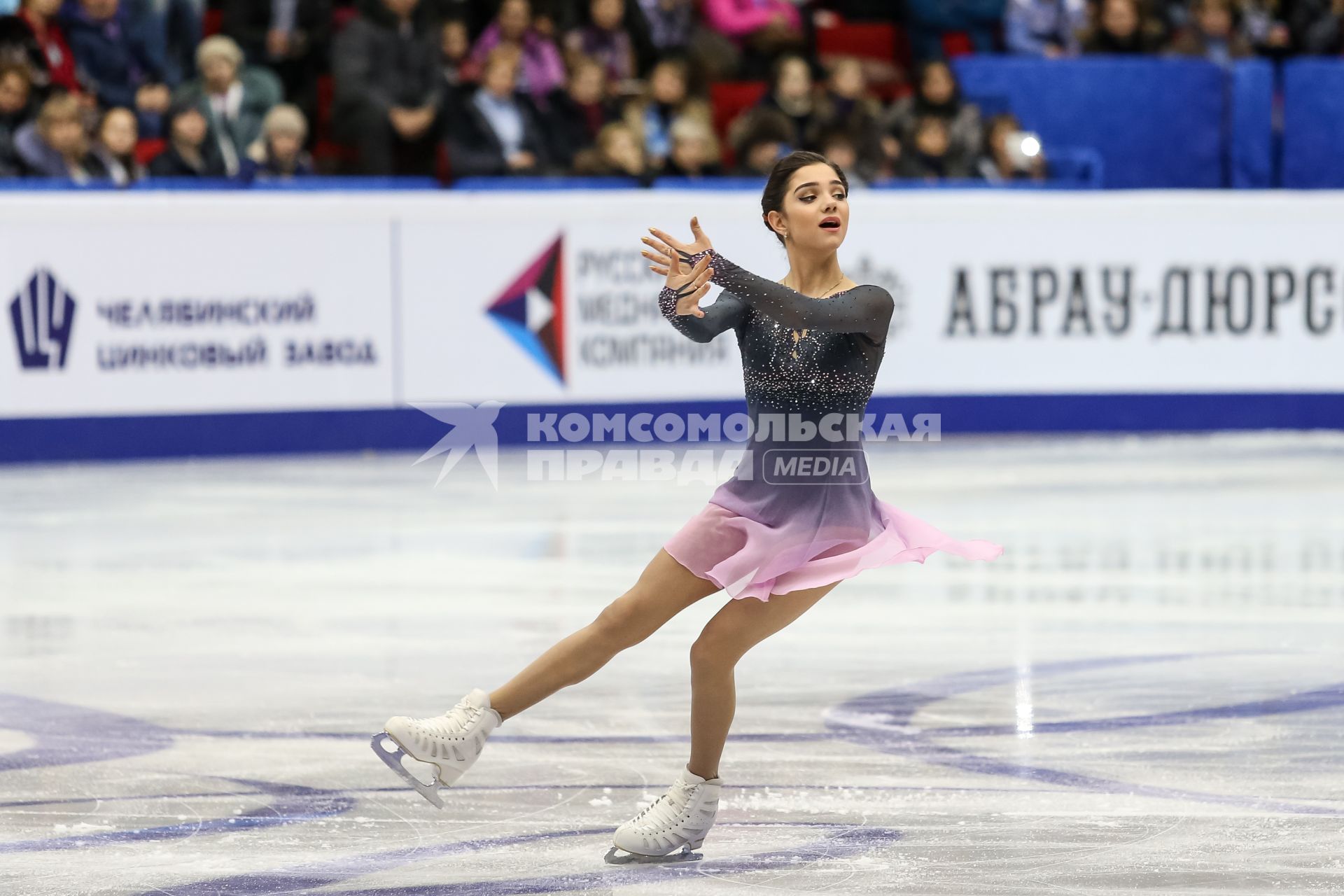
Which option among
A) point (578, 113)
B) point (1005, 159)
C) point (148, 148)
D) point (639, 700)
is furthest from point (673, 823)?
point (1005, 159)

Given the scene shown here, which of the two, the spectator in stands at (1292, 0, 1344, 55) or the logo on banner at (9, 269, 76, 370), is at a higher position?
the spectator in stands at (1292, 0, 1344, 55)

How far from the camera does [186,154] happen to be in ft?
34.3

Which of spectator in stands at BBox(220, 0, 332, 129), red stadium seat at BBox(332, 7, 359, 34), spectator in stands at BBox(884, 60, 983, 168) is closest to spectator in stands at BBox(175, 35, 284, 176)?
spectator in stands at BBox(220, 0, 332, 129)

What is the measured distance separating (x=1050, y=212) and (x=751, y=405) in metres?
7.55

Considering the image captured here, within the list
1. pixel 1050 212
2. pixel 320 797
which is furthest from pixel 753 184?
pixel 320 797

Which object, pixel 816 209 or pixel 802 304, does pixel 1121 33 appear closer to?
pixel 816 209

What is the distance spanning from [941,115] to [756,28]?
1.56 metres

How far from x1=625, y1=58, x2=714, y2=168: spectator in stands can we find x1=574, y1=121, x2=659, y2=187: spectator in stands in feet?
2.16

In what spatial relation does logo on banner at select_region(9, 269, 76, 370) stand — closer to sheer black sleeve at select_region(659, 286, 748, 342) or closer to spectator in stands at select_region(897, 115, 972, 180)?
spectator in stands at select_region(897, 115, 972, 180)

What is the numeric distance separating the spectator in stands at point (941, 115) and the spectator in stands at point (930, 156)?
Result: 0.05 metres

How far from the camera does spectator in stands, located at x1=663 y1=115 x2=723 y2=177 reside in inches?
443

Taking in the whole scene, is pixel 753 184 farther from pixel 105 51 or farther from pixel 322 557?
pixel 322 557

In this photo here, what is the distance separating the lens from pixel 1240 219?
11.2 meters

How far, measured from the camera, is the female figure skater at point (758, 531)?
3740 mm
